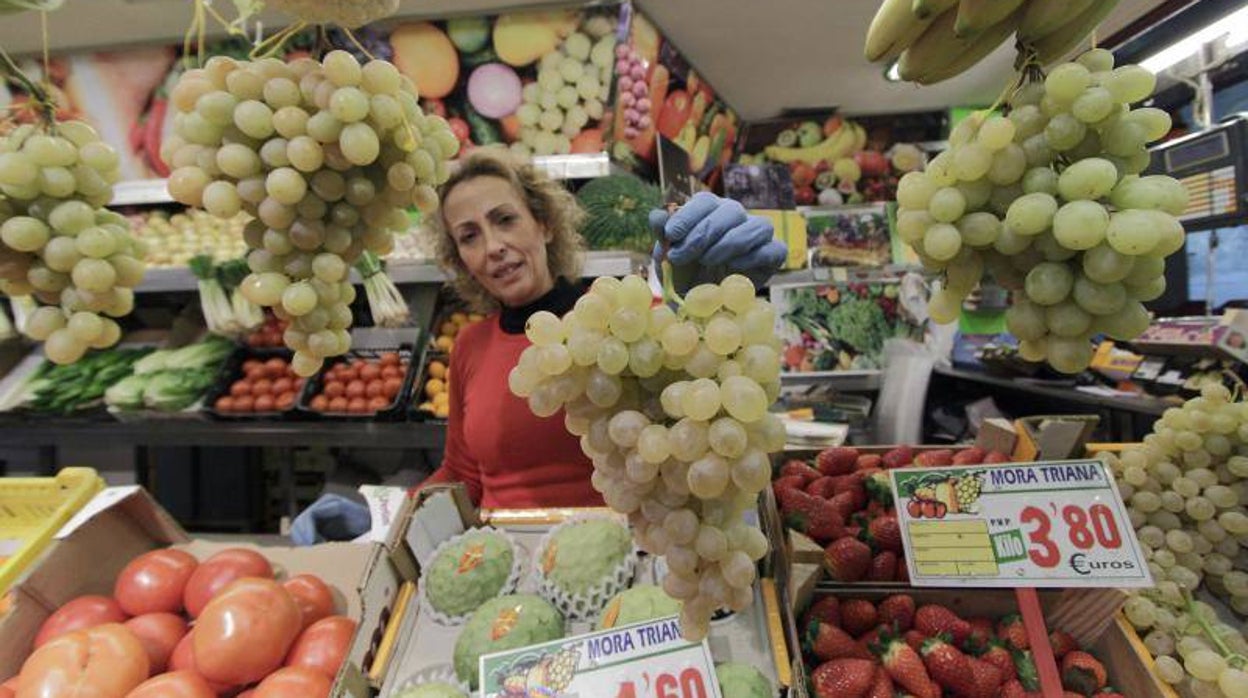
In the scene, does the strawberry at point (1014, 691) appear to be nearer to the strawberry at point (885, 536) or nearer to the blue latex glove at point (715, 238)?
the strawberry at point (885, 536)

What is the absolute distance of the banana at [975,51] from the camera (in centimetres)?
65

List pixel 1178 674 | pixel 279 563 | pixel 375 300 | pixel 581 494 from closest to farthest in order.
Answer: pixel 1178 674
pixel 279 563
pixel 581 494
pixel 375 300

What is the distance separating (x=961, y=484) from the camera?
0.95 meters

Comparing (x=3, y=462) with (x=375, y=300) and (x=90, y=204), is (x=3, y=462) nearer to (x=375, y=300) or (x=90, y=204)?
(x=375, y=300)

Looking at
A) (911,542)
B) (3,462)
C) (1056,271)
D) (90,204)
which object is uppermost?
(90,204)

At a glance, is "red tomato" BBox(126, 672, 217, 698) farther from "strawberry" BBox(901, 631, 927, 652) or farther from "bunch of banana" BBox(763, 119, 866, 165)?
"bunch of banana" BBox(763, 119, 866, 165)

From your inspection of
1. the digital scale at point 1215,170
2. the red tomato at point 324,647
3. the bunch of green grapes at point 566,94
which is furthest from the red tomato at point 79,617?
the digital scale at point 1215,170

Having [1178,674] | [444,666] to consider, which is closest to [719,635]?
[444,666]

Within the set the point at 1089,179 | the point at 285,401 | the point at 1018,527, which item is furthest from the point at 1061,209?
the point at 285,401

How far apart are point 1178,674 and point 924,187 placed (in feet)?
2.74

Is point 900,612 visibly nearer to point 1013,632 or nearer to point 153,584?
point 1013,632

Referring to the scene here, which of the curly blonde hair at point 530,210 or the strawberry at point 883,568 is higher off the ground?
the curly blonde hair at point 530,210

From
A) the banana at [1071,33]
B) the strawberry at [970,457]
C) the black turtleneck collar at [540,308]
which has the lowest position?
the strawberry at [970,457]

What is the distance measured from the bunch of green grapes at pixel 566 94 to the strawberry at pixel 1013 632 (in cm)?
272
